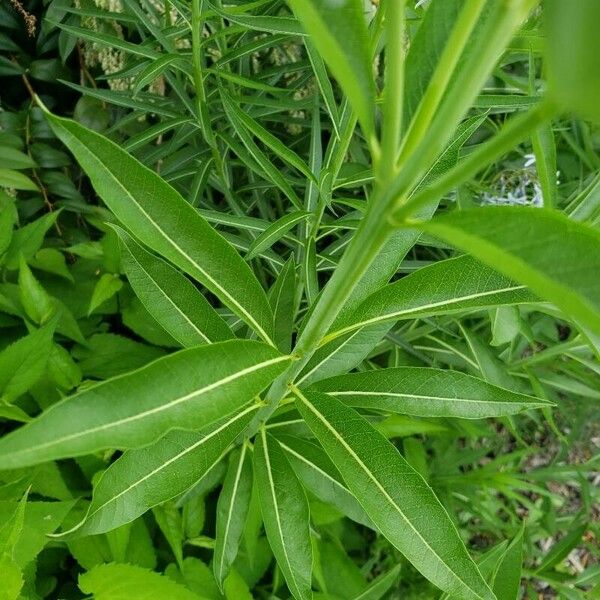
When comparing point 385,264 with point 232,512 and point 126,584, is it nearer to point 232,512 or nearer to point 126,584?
point 232,512

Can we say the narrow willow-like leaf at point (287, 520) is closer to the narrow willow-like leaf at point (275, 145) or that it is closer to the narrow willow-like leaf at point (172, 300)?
the narrow willow-like leaf at point (172, 300)

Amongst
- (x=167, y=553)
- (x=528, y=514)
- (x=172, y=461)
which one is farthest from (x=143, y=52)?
(x=528, y=514)

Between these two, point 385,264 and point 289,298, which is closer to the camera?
point 385,264

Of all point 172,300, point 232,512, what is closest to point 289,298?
point 172,300

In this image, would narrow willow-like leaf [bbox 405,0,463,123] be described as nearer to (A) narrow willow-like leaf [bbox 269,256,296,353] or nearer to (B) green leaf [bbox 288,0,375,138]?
(B) green leaf [bbox 288,0,375,138]

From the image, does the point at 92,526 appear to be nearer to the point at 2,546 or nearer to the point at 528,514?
the point at 2,546

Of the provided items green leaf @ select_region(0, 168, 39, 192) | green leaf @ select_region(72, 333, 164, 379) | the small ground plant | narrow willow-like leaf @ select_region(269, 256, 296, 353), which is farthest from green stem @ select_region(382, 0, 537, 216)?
green leaf @ select_region(0, 168, 39, 192)
